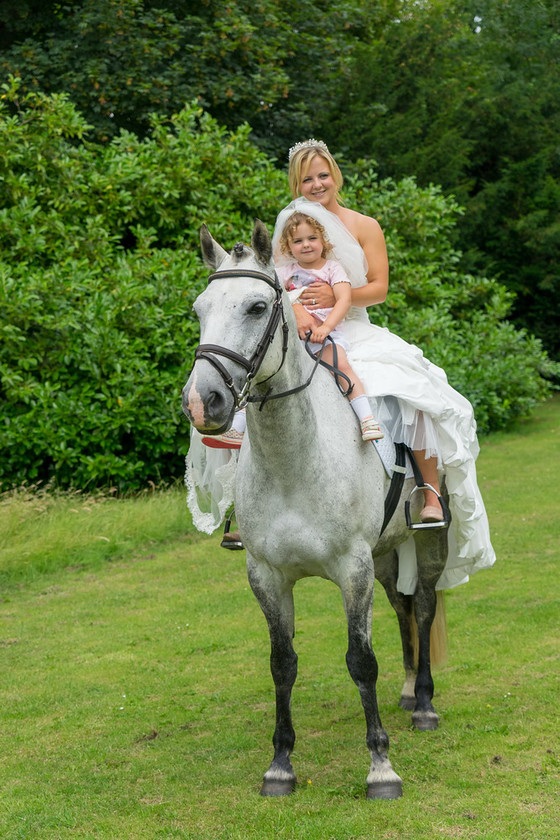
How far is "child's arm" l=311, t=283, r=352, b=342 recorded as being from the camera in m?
4.30

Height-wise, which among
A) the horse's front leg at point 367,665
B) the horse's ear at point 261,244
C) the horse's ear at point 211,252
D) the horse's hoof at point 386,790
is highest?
Answer: the horse's ear at point 261,244

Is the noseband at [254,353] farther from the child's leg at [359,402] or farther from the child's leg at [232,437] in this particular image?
the child's leg at [232,437]

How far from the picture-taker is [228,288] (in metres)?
3.44

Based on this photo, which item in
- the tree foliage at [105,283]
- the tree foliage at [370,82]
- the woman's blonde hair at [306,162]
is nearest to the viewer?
the woman's blonde hair at [306,162]

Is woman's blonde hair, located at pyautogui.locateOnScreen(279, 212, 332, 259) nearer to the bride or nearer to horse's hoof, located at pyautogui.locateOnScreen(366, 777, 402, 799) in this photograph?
the bride

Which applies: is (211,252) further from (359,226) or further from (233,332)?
(359,226)

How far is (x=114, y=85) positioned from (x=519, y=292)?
12.0m

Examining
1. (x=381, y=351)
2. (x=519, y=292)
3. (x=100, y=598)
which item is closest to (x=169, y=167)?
(x=100, y=598)

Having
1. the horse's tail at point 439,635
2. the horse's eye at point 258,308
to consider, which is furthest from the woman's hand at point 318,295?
the horse's tail at point 439,635

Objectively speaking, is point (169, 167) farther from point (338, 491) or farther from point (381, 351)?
point (338, 491)

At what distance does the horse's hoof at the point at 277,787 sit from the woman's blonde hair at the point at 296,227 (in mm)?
2478

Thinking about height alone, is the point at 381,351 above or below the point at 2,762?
above

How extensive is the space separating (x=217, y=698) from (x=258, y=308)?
10.1 feet

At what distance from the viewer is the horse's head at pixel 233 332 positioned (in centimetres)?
315
